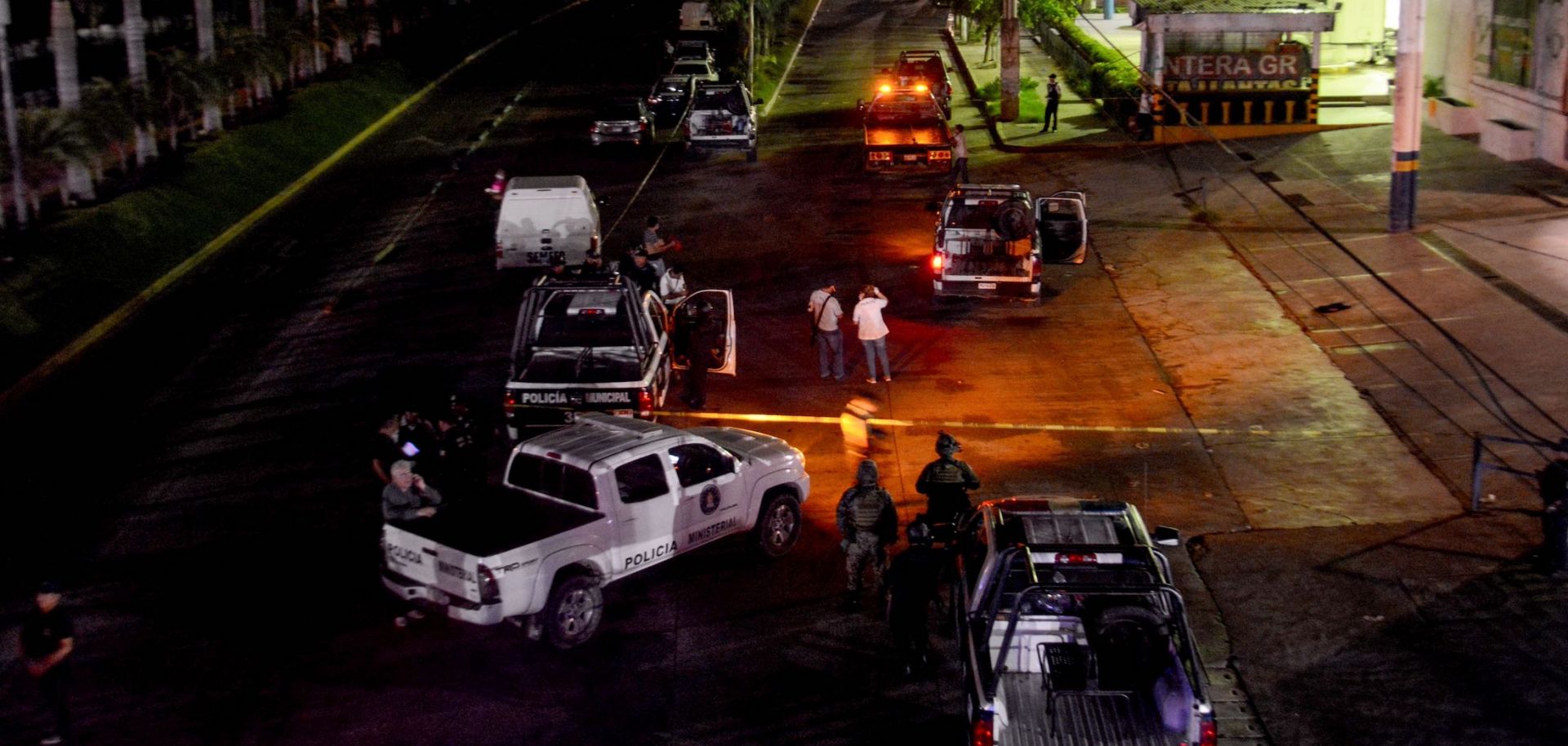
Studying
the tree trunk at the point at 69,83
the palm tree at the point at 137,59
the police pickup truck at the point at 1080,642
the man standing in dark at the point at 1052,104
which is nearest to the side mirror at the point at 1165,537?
the police pickup truck at the point at 1080,642

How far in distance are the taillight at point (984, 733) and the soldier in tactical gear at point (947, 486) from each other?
14.2 ft

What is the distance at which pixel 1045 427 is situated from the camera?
63.4ft

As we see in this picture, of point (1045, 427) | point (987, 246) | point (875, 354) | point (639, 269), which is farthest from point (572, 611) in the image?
point (987, 246)

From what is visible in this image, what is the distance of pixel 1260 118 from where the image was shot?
38656mm

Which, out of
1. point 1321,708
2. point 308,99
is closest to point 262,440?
point 1321,708

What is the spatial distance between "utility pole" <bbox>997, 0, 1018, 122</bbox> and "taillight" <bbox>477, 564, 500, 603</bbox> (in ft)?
111

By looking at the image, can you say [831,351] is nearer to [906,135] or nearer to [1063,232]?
[1063,232]

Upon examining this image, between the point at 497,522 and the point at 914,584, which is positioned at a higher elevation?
the point at 497,522

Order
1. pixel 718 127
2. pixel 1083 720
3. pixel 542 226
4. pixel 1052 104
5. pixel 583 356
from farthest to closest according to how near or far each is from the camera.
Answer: pixel 1052 104 < pixel 718 127 < pixel 542 226 < pixel 583 356 < pixel 1083 720

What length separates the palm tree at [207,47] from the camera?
39562 millimetres

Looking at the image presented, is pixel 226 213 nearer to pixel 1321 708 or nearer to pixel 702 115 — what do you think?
pixel 702 115

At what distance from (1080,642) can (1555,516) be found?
6.27m

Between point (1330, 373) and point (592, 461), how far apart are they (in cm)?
1186

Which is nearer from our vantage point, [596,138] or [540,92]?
[596,138]
